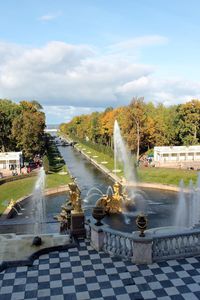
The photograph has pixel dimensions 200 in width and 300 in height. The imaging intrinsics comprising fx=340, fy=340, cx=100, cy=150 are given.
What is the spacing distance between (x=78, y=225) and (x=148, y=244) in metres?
4.45

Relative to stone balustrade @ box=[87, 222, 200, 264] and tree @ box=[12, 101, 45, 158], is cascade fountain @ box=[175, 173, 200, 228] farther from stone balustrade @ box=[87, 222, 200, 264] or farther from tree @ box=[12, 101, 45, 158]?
tree @ box=[12, 101, 45, 158]

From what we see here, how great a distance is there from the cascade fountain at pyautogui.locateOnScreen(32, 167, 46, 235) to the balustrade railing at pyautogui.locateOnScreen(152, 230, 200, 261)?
11502 millimetres

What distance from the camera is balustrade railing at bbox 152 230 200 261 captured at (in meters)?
13.7

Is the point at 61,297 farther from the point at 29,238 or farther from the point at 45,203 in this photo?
the point at 45,203

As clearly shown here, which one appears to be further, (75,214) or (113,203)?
(113,203)

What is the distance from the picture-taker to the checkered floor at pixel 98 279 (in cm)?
1134

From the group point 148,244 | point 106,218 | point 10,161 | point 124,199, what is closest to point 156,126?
point 10,161

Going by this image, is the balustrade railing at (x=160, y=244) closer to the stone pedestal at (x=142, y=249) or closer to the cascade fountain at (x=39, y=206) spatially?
the stone pedestal at (x=142, y=249)

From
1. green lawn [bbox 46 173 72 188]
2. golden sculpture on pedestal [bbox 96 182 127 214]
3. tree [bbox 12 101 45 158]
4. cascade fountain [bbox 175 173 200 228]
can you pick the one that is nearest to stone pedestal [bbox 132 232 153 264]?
cascade fountain [bbox 175 173 200 228]

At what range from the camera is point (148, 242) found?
43.7 feet

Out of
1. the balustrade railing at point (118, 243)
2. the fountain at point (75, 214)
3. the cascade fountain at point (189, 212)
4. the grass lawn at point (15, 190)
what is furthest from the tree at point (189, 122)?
the balustrade railing at point (118, 243)

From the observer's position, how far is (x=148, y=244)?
43.8ft

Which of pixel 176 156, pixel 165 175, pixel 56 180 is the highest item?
pixel 176 156

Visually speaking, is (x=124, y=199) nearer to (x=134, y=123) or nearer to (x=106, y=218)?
(x=106, y=218)
